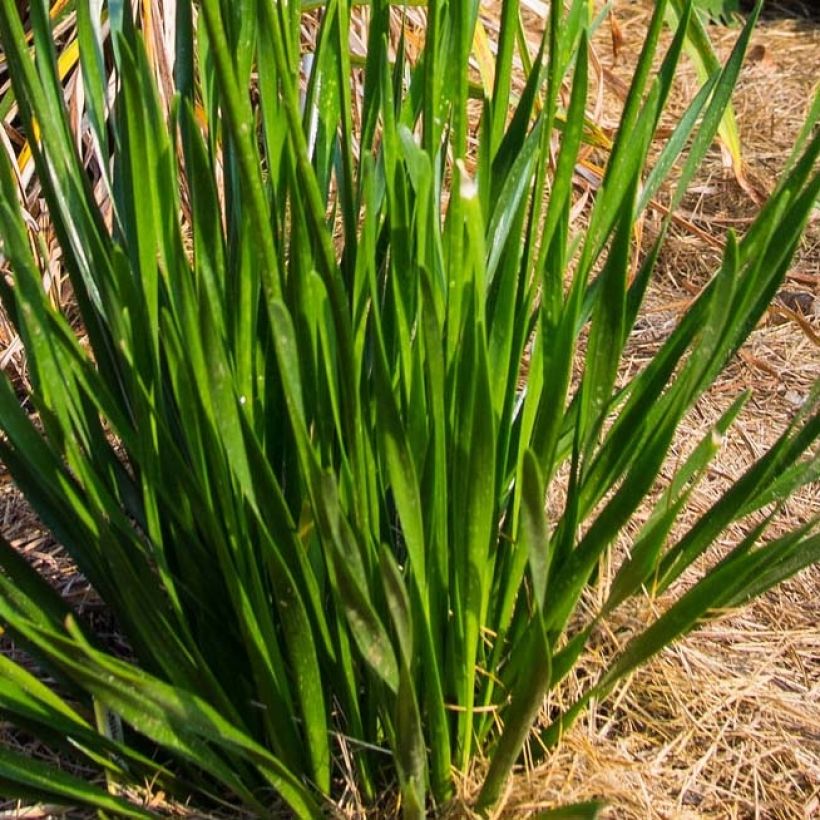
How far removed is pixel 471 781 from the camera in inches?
42.4

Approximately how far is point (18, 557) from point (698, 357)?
1.95ft

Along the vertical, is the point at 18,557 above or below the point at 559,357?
below

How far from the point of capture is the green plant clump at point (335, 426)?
2.77 ft

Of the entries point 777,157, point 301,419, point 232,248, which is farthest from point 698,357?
point 777,157

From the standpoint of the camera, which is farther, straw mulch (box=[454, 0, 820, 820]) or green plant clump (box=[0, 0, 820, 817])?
straw mulch (box=[454, 0, 820, 820])

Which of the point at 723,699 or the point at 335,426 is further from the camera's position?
the point at 723,699

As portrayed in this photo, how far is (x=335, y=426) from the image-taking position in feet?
3.11

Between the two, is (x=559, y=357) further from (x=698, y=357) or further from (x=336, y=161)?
(x=336, y=161)

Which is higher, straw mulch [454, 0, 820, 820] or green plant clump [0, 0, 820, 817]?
green plant clump [0, 0, 820, 817]

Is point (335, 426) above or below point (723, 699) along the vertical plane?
above

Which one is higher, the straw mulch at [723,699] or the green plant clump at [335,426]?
the green plant clump at [335,426]

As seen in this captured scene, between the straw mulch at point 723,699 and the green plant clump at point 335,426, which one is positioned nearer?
the green plant clump at point 335,426

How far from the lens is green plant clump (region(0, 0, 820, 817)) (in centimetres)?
84

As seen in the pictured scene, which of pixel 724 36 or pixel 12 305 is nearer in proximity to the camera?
pixel 12 305
